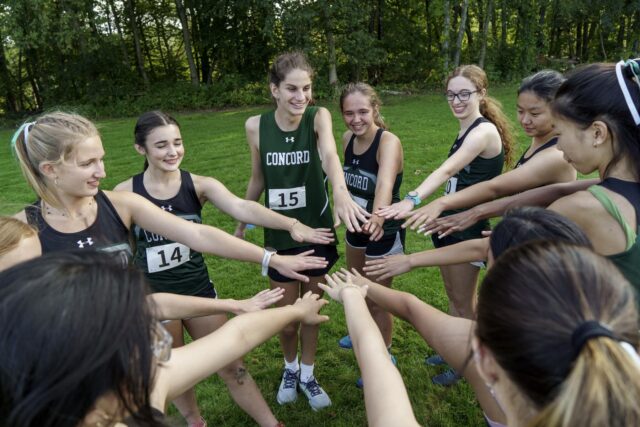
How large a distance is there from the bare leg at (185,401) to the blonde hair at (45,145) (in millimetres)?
1124

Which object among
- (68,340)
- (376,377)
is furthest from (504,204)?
(68,340)

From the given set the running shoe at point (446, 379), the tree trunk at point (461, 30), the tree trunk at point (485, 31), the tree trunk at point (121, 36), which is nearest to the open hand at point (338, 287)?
the running shoe at point (446, 379)

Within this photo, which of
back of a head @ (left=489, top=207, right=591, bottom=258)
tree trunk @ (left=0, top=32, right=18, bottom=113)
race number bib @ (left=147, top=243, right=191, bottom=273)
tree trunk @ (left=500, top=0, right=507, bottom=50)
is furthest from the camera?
tree trunk @ (left=0, top=32, right=18, bottom=113)

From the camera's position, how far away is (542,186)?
2.99 m

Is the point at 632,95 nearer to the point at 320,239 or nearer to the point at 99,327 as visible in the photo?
the point at 320,239

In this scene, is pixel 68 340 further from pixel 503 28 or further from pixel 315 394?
pixel 503 28

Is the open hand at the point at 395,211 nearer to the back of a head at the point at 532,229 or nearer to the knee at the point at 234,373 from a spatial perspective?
the back of a head at the point at 532,229

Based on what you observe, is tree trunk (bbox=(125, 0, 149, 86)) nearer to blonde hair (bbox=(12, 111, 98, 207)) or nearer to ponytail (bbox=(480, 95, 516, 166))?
ponytail (bbox=(480, 95, 516, 166))

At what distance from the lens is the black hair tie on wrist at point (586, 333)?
1.06 meters

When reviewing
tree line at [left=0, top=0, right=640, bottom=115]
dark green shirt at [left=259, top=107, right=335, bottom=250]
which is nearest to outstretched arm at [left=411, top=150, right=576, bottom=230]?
dark green shirt at [left=259, top=107, right=335, bottom=250]

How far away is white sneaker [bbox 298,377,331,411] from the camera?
3.60 m

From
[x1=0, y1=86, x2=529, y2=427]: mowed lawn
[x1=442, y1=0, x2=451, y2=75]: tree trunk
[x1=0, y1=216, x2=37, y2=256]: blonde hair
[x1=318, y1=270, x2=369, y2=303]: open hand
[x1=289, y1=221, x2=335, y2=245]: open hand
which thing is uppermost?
[x1=442, y1=0, x2=451, y2=75]: tree trunk

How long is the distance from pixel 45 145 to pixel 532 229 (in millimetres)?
2376

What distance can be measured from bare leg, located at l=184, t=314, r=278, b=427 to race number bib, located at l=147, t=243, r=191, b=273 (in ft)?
1.34
